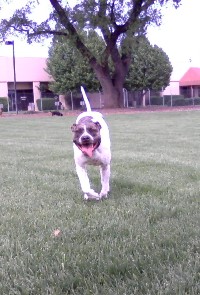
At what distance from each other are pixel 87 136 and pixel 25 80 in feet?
175

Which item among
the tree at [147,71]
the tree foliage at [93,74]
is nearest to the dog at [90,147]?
the tree foliage at [93,74]

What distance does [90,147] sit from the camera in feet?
15.3

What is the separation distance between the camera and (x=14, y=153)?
10.0m

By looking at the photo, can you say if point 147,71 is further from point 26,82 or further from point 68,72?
point 26,82

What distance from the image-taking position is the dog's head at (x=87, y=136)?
4.59m

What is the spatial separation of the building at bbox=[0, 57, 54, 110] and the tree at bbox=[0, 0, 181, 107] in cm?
2102

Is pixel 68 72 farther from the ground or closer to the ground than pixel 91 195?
farther from the ground

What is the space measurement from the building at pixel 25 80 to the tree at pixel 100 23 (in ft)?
69.0

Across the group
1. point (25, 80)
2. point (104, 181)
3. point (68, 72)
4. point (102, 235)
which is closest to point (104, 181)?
point (104, 181)

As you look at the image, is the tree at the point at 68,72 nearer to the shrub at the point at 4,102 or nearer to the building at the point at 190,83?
the shrub at the point at 4,102

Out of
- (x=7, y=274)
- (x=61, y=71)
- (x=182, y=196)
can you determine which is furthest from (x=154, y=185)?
(x=61, y=71)

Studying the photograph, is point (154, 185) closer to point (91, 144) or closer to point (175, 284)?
point (91, 144)

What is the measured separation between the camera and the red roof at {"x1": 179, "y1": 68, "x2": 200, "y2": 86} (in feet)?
211

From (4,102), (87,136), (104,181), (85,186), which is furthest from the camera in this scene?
(4,102)
